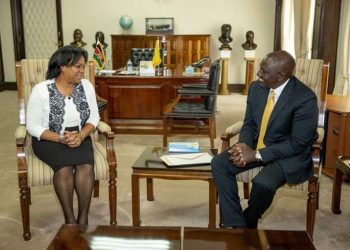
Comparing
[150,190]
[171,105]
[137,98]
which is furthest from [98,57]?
[150,190]

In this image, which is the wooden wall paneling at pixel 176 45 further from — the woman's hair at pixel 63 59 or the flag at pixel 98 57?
the woman's hair at pixel 63 59

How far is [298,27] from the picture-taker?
633 centimetres

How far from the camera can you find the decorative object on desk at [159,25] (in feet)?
27.6

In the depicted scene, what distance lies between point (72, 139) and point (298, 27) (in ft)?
15.8

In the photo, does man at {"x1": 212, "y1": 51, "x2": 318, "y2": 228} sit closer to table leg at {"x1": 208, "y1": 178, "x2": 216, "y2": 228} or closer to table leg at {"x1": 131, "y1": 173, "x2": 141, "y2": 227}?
table leg at {"x1": 208, "y1": 178, "x2": 216, "y2": 228}

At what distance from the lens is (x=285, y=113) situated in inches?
92.8

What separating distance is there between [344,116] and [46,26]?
7.26m

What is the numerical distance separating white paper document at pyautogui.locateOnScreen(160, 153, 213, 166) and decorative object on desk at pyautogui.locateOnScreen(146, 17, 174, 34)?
20.0 feet

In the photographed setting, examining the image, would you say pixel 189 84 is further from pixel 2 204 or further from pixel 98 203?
pixel 2 204

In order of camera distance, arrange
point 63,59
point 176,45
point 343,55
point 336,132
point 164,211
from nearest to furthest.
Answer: point 63,59, point 164,211, point 336,132, point 343,55, point 176,45

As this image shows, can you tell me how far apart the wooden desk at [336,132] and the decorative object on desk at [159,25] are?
523 centimetres

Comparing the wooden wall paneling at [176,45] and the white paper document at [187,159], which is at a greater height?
Result: the wooden wall paneling at [176,45]

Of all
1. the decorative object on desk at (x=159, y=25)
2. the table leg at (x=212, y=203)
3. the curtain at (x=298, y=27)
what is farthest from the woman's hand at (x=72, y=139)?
the decorative object on desk at (x=159, y=25)

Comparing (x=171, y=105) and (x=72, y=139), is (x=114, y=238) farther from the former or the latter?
(x=171, y=105)
